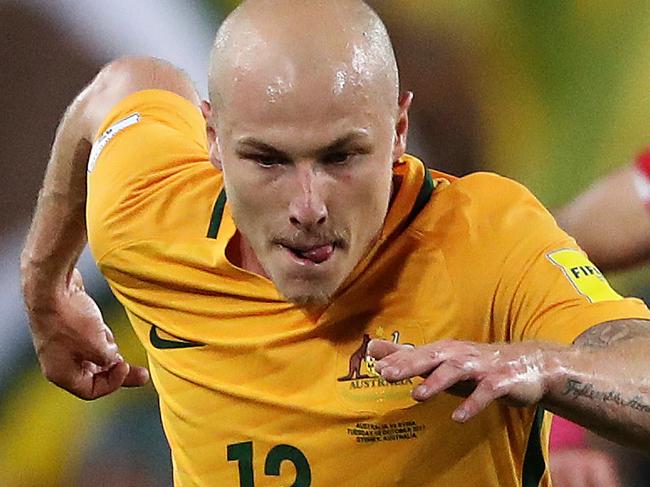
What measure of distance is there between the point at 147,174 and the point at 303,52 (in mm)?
368

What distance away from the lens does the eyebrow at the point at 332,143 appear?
0.91m

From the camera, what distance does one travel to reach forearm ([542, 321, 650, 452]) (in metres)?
0.77

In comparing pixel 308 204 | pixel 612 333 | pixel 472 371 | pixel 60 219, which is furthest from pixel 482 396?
pixel 60 219

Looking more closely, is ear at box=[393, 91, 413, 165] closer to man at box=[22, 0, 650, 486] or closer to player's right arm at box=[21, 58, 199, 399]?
man at box=[22, 0, 650, 486]

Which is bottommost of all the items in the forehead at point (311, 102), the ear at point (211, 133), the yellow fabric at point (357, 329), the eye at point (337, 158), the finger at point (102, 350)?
the finger at point (102, 350)

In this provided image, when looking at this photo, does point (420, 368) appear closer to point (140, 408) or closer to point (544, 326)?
point (544, 326)

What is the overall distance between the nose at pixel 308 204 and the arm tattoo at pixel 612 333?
226mm

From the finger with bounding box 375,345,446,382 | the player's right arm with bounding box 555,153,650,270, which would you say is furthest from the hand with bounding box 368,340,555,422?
the player's right arm with bounding box 555,153,650,270

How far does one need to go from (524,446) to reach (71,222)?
0.62 meters

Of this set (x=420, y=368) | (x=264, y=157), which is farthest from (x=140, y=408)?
(x=420, y=368)

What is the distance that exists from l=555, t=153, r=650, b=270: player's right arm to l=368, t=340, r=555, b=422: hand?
2.71 ft

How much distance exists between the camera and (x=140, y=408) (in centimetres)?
172

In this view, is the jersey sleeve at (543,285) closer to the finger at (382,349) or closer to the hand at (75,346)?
the finger at (382,349)

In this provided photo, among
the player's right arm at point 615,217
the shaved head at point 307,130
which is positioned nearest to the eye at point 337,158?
the shaved head at point 307,130
